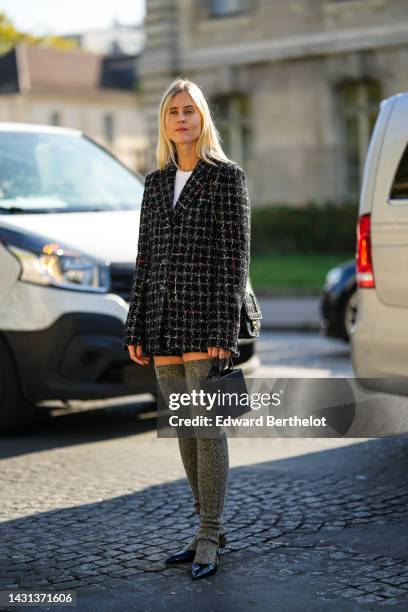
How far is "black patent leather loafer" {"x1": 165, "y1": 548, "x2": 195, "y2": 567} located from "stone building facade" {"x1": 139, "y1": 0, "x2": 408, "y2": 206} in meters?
21.6

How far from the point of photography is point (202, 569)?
487 cm

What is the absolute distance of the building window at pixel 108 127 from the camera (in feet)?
262

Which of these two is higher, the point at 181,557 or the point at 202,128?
the point at 202,128

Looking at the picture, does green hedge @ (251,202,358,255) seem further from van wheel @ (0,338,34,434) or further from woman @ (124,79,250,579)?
woman @ (124,79,250,579)

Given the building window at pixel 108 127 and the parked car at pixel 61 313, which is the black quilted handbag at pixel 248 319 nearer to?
the parked car at pixel 61 313

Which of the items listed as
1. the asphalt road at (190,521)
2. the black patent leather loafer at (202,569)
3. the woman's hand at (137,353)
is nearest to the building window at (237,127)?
the asphalt road at (190,521)

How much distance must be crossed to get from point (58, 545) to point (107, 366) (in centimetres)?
253

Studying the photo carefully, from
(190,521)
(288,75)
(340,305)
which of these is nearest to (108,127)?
(288,75)

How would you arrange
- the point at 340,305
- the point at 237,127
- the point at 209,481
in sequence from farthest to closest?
1. the point at 237,127
2. the point at 340,305
3. the point at 209,481

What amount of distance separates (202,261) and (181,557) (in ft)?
3.84

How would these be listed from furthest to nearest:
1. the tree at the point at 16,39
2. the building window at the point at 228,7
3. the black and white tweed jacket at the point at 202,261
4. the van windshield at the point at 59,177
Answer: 1. the tree at the point at 16,39
2. the building window at the point at 228,7
3. the van windshield at the point at 59,177
4. the black and white tweed jacket at the point at 202,261

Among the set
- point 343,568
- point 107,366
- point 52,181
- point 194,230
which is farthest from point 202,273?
point 52,181

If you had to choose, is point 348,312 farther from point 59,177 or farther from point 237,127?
point 237,127

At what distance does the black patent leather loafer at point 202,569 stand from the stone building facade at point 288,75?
2171cm
